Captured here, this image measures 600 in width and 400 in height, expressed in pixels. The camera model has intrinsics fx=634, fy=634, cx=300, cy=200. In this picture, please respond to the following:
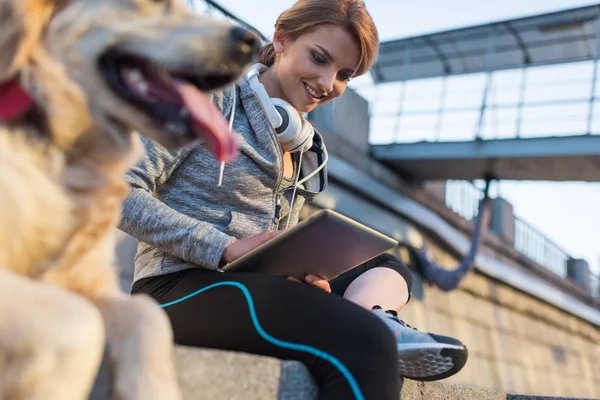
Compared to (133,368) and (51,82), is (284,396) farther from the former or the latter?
(51,82)

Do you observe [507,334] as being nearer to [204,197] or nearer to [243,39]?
[204,197]

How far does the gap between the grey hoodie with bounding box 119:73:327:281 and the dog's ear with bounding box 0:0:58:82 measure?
0.70 m

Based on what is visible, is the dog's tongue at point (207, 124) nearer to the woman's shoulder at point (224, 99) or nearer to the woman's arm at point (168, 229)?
the woman's arm at point (168, 229)

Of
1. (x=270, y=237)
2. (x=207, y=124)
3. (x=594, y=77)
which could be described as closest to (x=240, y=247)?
(x=270, y=237)

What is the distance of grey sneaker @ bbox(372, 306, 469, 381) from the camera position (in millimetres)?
1828

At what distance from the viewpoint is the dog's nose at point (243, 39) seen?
4.59ft

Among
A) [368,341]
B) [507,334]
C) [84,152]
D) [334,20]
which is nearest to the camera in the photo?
[84,152]

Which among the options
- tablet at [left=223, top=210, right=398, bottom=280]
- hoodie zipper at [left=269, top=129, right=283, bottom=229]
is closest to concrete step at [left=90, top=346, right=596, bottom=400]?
tablet at [left=223, top=210, right=398, bottom=280]

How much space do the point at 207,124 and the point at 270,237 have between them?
530 mm

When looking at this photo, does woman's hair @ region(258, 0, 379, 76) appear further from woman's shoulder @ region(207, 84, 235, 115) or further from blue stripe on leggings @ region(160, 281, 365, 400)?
blue stripe on leggings @ region(160, 281, 365, 400)

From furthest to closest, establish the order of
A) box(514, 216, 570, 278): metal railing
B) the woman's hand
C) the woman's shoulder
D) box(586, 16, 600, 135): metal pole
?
box(514, 216, 570, 278): metal railing, box(586, 16, 600, 135): metal pole, the woman's shoulder, the woman's hand

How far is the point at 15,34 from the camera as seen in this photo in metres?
1.19

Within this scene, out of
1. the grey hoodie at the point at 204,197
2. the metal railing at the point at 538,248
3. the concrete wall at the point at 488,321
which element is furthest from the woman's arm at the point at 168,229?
the metal railing at the point at 538,248

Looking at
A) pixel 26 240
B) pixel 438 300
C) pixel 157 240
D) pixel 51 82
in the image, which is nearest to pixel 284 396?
pixel 157 240
